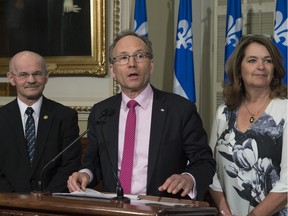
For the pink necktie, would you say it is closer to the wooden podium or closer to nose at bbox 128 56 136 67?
nose at bbox 128 56 136 67

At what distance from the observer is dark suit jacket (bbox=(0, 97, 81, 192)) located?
11.3ft

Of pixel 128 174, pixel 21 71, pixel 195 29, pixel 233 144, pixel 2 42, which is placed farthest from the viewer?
pixel 2 42

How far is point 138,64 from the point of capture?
2.91 meters

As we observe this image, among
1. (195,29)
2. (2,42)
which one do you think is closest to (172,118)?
(195,29)

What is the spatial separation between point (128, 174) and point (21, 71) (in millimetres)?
1187

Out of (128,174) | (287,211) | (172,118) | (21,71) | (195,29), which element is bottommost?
(287,211)

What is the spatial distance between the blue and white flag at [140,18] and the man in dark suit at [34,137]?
1.41m

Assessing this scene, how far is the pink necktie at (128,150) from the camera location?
2.83 m

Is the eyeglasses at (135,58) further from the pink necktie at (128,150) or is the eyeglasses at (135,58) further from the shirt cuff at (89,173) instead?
the shirt cuff at (89,173)

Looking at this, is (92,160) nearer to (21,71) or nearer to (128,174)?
(128,174)

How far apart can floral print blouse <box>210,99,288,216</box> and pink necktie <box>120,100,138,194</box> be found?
1.69 feet

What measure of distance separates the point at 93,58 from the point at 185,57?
962 millimetres

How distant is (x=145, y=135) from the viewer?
2920mm

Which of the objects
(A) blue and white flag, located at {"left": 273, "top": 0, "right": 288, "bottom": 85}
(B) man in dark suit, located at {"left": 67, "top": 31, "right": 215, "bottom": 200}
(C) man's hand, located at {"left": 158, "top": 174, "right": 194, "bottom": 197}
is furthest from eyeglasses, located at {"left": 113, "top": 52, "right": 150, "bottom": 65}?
(A) blue and white flag, located at {"left": 273, "top": 0, "right": 288, "bottom": 85}
